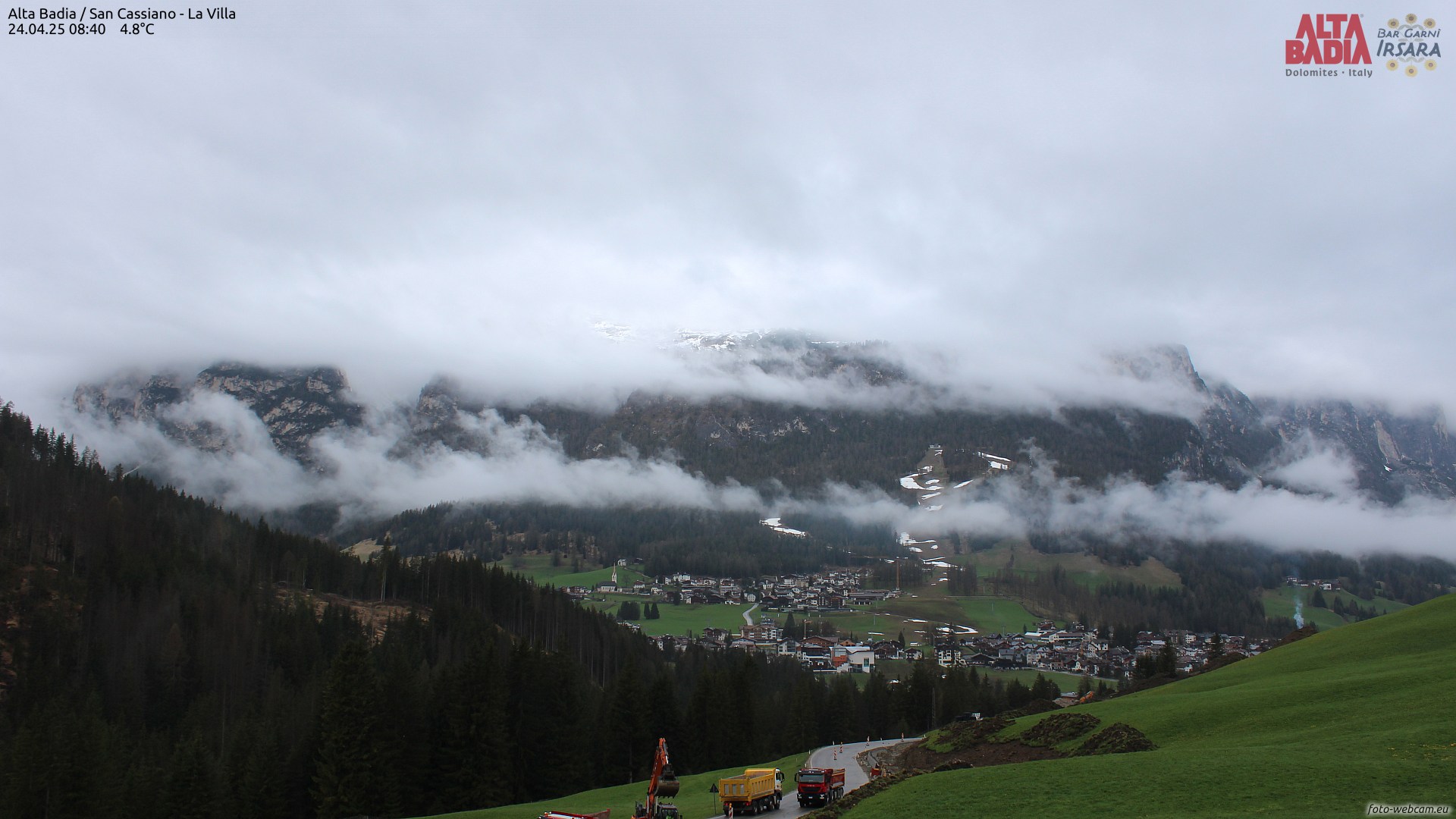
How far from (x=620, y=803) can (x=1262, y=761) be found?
37.6 m

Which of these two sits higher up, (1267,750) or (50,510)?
(50,510)

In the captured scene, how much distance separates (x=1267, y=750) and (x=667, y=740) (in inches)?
2259

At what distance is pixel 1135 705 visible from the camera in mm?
56000

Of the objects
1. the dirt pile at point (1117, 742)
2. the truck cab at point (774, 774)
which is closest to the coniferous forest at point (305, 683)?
the truck cab at point (774, 774)

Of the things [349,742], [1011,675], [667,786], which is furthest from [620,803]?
[1011,675]

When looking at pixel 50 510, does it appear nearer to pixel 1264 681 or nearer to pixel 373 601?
pixel 373 601

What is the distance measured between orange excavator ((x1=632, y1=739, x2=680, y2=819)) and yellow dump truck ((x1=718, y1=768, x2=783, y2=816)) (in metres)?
3.78

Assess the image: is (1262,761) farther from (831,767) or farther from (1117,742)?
(831,767)

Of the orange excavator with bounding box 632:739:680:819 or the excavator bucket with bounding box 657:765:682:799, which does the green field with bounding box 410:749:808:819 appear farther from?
the excavator bucket with bounding box 657:765:682:799

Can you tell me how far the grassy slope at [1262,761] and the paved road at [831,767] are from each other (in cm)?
806

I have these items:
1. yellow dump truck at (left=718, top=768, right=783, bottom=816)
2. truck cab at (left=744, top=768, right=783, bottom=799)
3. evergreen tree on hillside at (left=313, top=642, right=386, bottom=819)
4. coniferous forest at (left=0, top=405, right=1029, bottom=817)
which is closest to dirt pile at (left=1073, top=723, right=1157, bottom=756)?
truck cab at (left=744, top=768, right=783, bottom=799)

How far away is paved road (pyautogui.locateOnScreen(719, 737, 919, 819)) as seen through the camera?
143 ft

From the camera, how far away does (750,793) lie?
41.5m

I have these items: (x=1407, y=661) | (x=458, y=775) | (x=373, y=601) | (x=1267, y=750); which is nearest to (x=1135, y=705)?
(x=1407, y=661)
